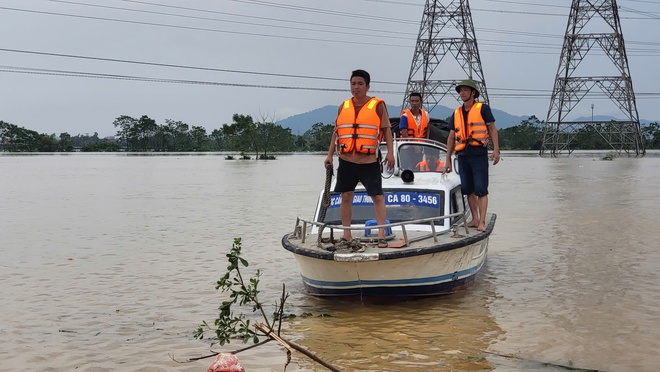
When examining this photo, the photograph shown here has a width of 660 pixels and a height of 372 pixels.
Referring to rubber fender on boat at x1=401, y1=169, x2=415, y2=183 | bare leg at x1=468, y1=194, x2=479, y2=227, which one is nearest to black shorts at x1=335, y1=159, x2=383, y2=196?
rubber fender on boat at x1=401, y1=169, x2=415, y2=183

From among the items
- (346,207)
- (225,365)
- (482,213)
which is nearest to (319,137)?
(482,213)

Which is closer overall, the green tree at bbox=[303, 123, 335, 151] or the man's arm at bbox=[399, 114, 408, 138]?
the man's arm at bbox=[399, 114, 408, 138]

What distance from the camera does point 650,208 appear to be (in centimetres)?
1958

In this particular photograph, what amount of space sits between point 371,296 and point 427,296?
0.77 metres

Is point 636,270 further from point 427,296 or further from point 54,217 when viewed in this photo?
point 54,217

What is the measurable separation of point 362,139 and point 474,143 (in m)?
1.76

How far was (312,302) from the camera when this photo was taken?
8945mm

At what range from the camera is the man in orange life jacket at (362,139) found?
28.1 feet

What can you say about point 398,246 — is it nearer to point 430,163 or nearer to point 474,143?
point 474,143

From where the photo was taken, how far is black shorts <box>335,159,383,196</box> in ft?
28.6

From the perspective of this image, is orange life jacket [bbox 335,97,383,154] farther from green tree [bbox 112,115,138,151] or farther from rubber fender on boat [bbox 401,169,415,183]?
green tree [bbox 112,115,138,151]

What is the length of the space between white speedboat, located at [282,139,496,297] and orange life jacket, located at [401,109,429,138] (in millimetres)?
1366

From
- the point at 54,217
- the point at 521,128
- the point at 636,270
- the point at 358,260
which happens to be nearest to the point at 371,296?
the point at 358,260

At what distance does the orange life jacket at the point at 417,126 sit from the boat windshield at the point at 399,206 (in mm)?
2068
